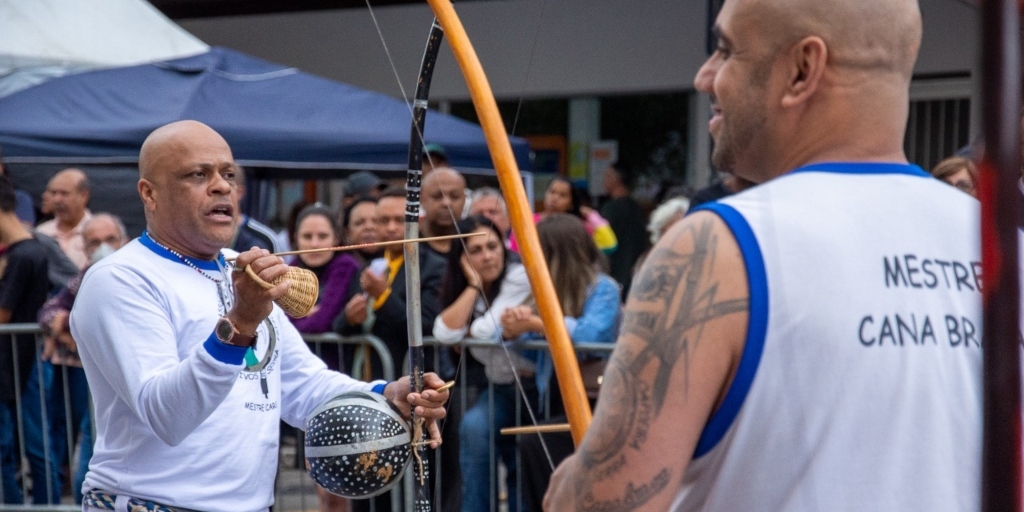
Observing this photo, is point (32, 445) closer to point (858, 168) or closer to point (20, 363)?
point (20, 363)

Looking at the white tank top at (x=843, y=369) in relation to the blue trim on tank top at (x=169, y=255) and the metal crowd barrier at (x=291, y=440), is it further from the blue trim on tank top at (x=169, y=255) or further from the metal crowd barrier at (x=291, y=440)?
the metal crowd barrier at (x=291, y=440)

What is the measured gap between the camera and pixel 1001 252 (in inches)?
33.2

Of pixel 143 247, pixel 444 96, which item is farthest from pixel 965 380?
pixel 444 96

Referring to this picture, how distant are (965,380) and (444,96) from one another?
1109 cm

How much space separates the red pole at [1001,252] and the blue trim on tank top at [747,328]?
48 cm

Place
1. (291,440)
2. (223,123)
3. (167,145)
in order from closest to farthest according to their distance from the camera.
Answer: (167,145) < (291,440) < (223,123)

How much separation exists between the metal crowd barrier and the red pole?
4.00m

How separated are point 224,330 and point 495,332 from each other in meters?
2.84

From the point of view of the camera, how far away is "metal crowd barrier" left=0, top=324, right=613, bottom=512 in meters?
5.36

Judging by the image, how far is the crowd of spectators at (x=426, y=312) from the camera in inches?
203

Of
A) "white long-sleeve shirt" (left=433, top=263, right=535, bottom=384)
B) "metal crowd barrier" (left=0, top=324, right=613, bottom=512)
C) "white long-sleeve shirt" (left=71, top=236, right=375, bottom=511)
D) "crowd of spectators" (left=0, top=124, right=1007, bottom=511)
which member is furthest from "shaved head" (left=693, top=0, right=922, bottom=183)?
"white long-sleeve shirt" (left=433, top=263, right=535, bottom=384)

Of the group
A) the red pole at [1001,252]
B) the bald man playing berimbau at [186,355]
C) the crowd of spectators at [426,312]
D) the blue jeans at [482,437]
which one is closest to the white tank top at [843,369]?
the red pole at [1001,252]

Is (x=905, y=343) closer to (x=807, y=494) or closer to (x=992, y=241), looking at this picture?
(x=807, y=494)

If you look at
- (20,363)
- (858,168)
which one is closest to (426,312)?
(20,363)
